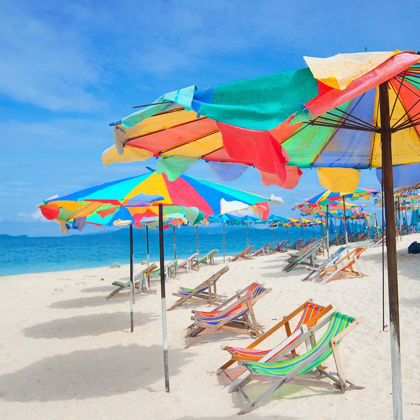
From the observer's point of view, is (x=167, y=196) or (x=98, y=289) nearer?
(x=167, y=196)

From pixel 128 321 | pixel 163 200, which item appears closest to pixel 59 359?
pixel 128 321

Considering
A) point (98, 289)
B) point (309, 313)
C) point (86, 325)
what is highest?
point (309, 313)

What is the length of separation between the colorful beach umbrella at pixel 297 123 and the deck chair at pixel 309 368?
1097 millimetres

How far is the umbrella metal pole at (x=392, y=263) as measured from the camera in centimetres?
229

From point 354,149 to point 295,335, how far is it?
1955 millimetres

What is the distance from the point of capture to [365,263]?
1095 cm

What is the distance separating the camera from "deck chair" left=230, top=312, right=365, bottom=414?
3.35 meters

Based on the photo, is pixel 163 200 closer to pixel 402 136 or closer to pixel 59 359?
pixel 402 136

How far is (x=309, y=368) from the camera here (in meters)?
3.44

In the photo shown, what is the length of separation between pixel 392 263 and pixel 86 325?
6024 millimetres

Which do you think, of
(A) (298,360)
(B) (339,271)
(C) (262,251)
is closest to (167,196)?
(A) (298,360)

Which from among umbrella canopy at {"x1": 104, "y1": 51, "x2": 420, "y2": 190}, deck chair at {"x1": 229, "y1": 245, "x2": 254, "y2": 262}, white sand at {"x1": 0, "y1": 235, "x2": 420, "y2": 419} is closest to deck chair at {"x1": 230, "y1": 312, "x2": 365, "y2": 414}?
white sand at {"x1": 0, "y1": 235, "x2": 420, "y2": 419}

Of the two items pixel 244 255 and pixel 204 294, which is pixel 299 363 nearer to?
pixel 204 294

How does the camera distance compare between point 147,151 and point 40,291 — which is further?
point 40,291
